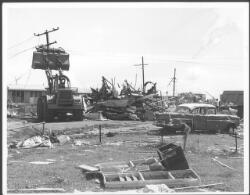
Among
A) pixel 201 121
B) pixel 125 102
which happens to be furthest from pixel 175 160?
pixel 125 102

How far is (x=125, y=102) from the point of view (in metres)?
31.8

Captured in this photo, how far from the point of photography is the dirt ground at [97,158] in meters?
8.66

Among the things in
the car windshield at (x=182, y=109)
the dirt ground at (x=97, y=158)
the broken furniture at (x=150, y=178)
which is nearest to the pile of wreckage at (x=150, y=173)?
the broken furniture at (x=150, y=178)

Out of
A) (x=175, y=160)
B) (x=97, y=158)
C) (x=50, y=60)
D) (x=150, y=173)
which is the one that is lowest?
(x=97, y=158)

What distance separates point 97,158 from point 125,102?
20.0m

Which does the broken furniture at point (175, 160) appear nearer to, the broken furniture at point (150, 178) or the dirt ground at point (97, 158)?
the broken furniture at point (150, 178)

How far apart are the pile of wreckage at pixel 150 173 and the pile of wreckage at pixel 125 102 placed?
2067 cm

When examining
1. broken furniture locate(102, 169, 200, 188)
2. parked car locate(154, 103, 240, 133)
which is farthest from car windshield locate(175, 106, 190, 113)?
broken furniture locate(102, 169, 200, 188)

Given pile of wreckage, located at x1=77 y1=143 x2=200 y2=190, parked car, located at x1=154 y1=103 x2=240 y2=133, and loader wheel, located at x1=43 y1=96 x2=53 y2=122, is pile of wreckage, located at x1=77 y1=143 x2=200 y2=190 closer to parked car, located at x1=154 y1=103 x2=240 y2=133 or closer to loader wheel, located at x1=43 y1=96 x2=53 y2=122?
parked car, located at x1=154 y1=103 x2=240 y2=133

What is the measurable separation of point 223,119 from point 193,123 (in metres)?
1.64

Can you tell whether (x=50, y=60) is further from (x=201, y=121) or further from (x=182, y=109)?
(x=201, y=121)

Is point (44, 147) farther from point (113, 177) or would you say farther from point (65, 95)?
point (65, 95)

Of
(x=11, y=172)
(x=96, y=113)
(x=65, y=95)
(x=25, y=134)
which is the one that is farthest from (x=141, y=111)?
(x=11, y=172)

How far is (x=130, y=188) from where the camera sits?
827cm
